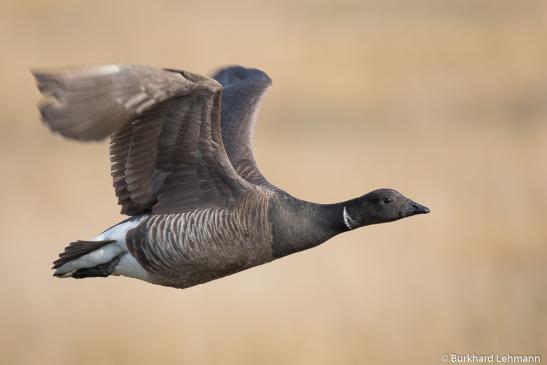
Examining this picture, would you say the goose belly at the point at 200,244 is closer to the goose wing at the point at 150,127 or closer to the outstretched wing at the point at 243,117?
the goose wing at the point at 150,127

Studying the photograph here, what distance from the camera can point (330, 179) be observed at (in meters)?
15.2

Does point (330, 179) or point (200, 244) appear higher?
point (200, 244)

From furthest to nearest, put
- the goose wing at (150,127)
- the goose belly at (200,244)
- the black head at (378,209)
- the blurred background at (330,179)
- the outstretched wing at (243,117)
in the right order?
1. the blurred background at (330,179)
2. the outstretched wing at (243,117)
3. the black head at (378,209)
4. the goose belly at (200,244)
5. the goose wing at (150,127)

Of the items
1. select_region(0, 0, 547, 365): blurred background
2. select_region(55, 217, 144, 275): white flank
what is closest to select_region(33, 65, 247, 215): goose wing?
select_region(55, 217, 144, 275): white flank

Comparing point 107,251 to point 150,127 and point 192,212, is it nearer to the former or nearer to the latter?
point 192,212

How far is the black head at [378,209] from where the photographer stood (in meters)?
8.81

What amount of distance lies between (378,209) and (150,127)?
1.63 m

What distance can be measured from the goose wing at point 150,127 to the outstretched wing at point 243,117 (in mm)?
657

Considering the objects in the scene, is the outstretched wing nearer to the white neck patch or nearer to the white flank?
the white neck patch

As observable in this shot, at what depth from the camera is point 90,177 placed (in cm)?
1540

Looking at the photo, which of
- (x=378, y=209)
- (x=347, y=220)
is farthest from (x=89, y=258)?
(x=378, y=209)

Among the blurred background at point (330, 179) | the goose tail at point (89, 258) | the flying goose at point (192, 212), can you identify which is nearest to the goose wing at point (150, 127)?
the flying goose at point (192, 212)

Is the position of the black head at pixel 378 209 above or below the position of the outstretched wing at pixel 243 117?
below

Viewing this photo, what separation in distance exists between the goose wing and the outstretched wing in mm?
657
